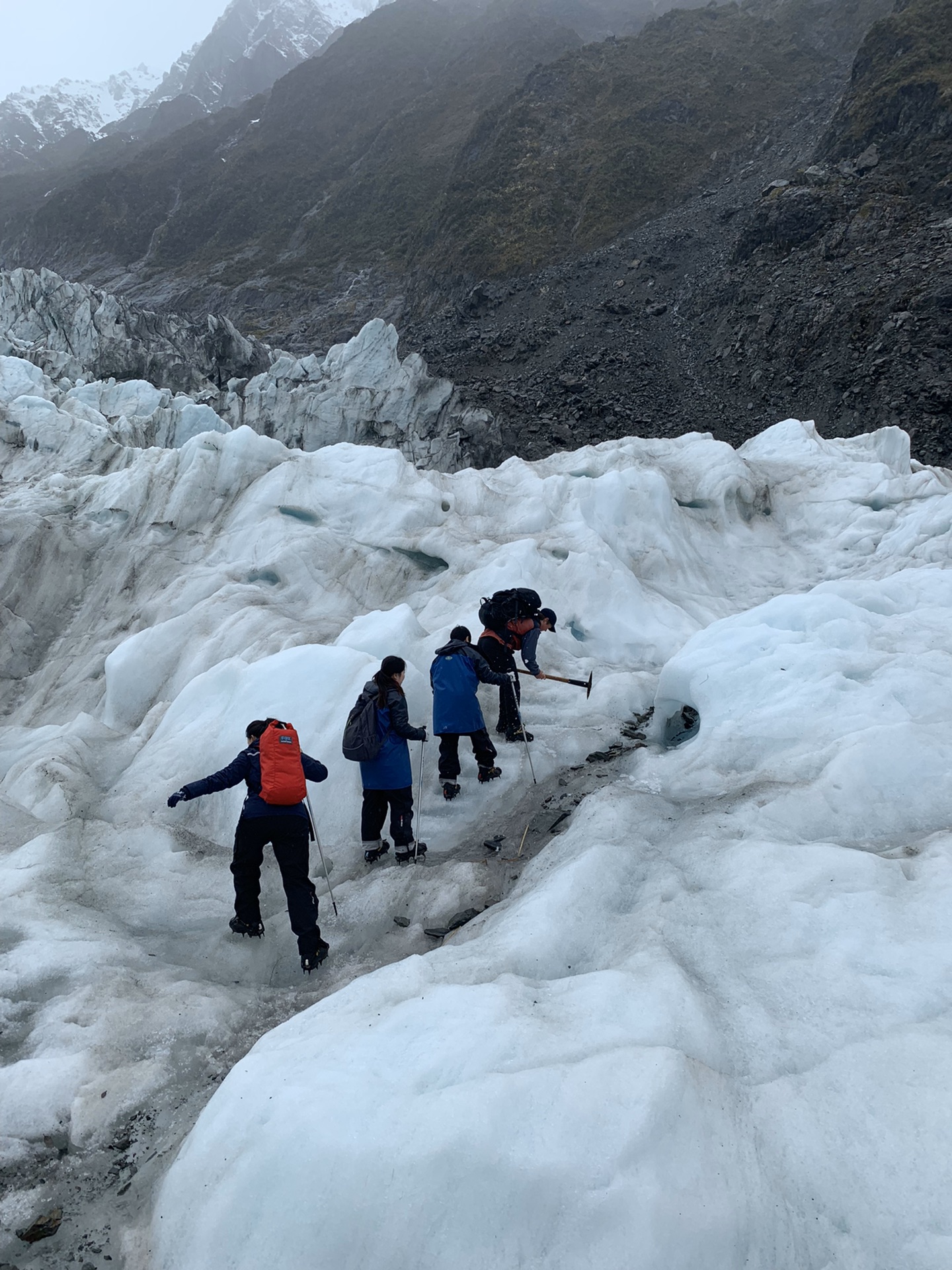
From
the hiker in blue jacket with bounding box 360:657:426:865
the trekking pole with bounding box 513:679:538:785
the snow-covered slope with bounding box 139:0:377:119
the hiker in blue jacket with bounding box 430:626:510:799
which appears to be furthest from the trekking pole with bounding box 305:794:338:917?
the snow-covered slope with bounding box 139:0:377:119

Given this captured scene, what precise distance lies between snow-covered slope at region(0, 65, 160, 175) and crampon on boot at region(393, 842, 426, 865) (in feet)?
481

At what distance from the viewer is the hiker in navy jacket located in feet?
12.8

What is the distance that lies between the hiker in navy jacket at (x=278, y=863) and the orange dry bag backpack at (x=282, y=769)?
0.19ft

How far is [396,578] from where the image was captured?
10.1 m

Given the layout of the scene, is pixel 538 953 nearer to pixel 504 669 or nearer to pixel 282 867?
pixel 282 867

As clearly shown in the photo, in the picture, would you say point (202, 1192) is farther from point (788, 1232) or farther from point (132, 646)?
point (132, 646)

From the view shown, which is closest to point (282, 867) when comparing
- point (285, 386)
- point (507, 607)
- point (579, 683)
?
point (507, 607)

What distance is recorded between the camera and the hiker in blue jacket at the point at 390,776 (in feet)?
15.9

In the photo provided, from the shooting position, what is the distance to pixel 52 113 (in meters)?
152

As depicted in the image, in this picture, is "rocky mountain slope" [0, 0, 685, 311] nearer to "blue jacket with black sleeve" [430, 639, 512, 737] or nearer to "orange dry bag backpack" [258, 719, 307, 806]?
"blue jacket with black sleeve" [430, 639, 512, 737]

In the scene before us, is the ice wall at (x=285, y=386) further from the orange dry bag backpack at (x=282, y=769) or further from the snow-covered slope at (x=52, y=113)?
the snow-covered slope at (x=52, y=113)

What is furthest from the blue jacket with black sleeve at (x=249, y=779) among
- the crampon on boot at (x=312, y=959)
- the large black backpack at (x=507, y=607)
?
the large black backpack at (x=507, y=607)

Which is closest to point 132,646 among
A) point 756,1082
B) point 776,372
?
point 756,1082

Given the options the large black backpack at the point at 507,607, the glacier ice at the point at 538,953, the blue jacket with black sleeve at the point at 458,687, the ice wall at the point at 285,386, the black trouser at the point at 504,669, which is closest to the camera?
the glacier ice at the point at 538,953
